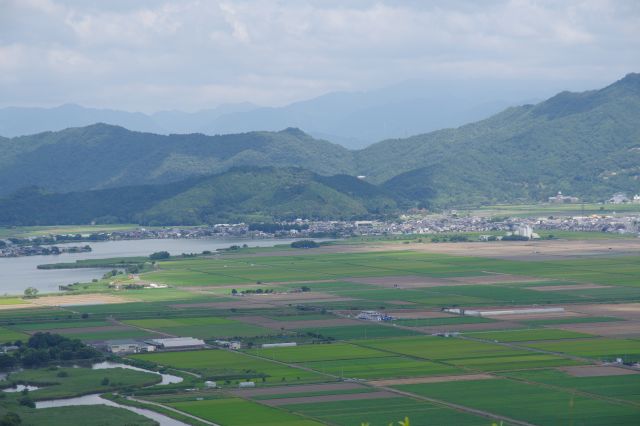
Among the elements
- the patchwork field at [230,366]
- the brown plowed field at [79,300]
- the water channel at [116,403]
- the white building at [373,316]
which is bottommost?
the water channel at [116,403]

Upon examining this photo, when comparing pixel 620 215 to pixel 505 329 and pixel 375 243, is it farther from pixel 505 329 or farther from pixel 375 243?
pixel 505 329

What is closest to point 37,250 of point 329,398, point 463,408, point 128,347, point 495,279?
point 495,279

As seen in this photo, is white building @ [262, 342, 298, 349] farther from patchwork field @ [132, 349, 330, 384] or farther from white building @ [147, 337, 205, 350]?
white building @ [147, 337, 205, 350]

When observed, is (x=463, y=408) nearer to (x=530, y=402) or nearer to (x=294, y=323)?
(x=530, y=402)

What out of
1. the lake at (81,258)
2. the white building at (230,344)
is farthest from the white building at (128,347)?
the lake at (81,258)

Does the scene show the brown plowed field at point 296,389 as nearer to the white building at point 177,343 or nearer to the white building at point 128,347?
the white building at point 177,343

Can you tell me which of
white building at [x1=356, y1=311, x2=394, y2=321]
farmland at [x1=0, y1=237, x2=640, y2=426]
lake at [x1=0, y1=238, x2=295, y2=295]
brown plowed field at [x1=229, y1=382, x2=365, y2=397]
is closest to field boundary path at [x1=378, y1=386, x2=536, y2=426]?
farmland at [x1=0, y1=237, x2=640, y2=426]
